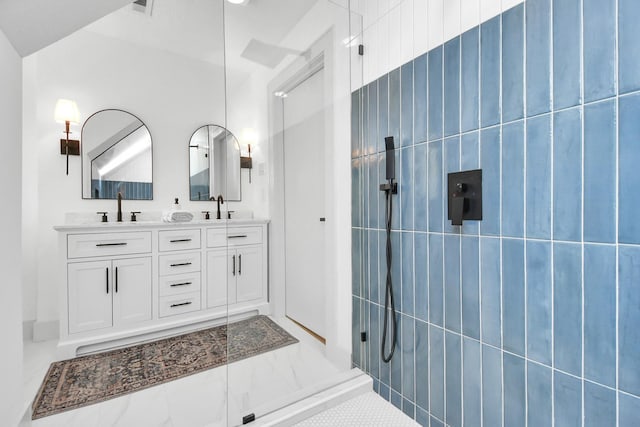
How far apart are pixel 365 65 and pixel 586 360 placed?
5.40 feet

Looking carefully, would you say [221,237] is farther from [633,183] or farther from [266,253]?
[633,183]

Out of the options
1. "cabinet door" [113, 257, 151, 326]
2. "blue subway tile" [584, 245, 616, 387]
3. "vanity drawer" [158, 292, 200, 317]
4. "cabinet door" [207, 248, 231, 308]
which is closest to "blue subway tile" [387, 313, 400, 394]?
"blue subway tile" [584, 245, 616, 387]

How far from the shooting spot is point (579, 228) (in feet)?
3.05

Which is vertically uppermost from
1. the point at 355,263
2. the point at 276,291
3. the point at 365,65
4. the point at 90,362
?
A: the point at 365,65

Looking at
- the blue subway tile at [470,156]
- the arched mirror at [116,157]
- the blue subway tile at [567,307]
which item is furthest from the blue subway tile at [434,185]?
the arched mirror at [116,157]

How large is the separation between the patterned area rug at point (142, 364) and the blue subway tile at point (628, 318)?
5.01 feet

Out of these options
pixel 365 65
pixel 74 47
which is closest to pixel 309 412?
pixel 365 65

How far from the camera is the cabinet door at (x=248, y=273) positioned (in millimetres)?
1759

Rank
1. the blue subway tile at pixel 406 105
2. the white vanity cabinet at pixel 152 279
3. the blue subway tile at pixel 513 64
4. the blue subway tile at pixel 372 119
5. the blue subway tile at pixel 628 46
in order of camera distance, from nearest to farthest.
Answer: the blue subway tile at pixel 628 46
the blue subway tile at pixel 513 64
the blue subway tile at pixel 406 105
the blue subway tile at pixel 372 119
the white vanity cabinet at pixel 152 279

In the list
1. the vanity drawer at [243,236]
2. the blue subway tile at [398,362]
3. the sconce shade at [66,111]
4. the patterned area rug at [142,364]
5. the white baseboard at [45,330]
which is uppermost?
the sconce shade at [66,111]

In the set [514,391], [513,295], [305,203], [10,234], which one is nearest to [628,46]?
[513,295]

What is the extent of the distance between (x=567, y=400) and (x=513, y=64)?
1.13 metres

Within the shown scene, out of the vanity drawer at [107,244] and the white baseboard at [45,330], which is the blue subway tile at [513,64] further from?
the white baseboard at [45,330]

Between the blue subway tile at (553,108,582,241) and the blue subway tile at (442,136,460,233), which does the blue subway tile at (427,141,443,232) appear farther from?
the blue subway tile at (553,108,582,241)
